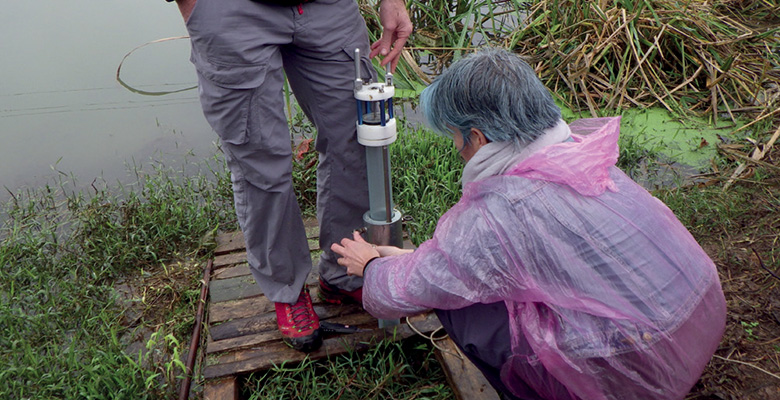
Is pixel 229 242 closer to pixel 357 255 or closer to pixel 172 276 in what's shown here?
pixel 172 276

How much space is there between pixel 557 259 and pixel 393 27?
3.40 ft

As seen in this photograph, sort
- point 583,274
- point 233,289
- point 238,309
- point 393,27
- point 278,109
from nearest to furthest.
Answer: point 583,274 → point 278,109 → point 393,27 → point 238,309 → point 233,289

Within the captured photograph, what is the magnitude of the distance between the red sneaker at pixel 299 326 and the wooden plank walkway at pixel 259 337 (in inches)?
1.3

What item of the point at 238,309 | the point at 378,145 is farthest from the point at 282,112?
the point at 238,309

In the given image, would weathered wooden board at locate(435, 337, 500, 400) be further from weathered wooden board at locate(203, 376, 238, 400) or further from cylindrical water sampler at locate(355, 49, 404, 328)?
weathered wooden board at locate(203, 376, 238, 400)

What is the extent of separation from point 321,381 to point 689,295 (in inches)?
47.0

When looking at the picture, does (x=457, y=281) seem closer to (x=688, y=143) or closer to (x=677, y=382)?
(x=677, y=382)

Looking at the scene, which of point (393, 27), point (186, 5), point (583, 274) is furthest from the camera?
point (393, 27)

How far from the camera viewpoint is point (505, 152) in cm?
136

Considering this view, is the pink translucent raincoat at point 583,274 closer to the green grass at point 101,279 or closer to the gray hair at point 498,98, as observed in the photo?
the gray hair at point 498,98

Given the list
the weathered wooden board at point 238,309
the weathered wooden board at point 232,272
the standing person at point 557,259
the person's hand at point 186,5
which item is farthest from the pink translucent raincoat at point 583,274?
the weathered wooden board at point 232,272

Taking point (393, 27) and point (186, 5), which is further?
point (393, 27)

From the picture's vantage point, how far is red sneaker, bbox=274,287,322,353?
6.45 feet

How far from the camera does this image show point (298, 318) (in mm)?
1974
